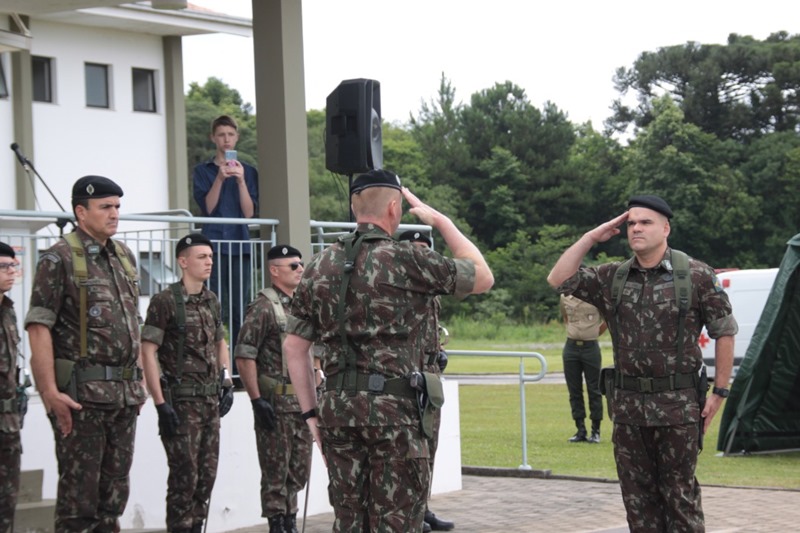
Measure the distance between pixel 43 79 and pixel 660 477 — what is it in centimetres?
2005

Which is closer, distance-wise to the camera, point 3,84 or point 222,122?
point 222,122

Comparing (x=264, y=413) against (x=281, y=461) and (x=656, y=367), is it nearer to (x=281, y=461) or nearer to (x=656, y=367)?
(x=281, y=461)

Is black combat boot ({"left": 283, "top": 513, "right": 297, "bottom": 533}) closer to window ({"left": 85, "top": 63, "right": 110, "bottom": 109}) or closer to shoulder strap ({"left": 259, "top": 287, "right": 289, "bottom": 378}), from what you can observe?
shoulder strap ({"left": 259, "top": 287, "right": 289, "bottom": 378})

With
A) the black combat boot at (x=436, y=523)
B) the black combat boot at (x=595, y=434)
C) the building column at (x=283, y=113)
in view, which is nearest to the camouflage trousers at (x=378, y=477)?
the black combat boot at (x=436, y=523)

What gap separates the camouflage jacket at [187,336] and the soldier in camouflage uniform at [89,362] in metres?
1.41

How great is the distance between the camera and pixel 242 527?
11.2 m

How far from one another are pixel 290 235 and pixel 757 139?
62.6 metres

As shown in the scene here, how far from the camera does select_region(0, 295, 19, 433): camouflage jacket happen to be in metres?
8.26

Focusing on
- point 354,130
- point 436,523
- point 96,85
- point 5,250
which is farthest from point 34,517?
point 96,85

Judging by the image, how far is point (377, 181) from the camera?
20.7 feet

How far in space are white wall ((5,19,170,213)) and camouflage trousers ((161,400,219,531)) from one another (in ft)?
49.4

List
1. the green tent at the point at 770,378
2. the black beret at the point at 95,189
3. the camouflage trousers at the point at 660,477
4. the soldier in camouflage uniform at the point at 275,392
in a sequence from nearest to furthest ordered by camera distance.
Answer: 1. the camouflage trousers at the point at 660,477
2. the black beret at the point at 95,189
3. the soldier in camouflage uniform at the point at 275,392
4. the green tent at the point at 770,378

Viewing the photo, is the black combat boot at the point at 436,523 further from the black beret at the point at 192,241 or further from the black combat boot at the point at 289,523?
the black beret at the point at 192,241

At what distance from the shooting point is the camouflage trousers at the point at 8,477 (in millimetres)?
8172
